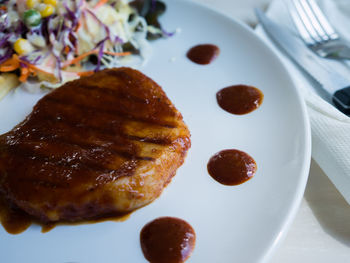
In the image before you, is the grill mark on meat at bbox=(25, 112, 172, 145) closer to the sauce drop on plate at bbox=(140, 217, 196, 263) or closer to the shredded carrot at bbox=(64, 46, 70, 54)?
the sauce drop on plate at bbox=(140, 217, 196, 263)

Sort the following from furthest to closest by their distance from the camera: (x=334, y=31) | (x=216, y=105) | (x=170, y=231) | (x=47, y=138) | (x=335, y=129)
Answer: (x=334, y=31) → (x=216, y=105) → (x=335, y=129) → (x=47, y=138) → (x=170, y=231)

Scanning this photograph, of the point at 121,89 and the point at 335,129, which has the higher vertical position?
the point at 335,129

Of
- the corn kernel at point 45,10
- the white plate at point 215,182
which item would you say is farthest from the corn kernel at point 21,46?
the white plate at point 215,182

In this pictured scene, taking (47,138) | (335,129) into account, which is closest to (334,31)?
(335,129)

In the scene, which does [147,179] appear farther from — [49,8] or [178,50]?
[49,8]

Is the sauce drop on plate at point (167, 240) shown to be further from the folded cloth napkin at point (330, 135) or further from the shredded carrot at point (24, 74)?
the shredded carrot at point (24, 74)

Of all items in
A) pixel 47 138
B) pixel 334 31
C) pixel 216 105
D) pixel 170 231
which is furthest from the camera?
pixel 334 31

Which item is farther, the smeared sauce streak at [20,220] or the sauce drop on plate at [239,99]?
the sauce drop on plate at [239,99]
